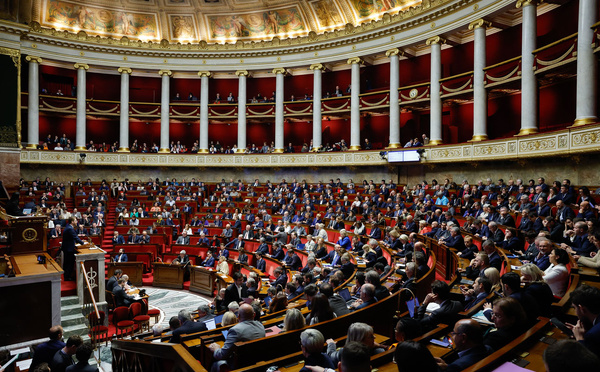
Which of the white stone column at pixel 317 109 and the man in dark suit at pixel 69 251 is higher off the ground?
the white stone column at pixel 317 109

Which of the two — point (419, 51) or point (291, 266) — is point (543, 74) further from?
point (291, 266)

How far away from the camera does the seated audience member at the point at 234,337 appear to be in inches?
166

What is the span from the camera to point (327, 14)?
78.0 feet

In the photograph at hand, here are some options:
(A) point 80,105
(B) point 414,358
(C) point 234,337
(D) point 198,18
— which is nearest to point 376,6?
(D) point 198,18

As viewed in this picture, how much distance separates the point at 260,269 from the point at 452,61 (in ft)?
56.1

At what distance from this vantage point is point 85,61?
24.6m

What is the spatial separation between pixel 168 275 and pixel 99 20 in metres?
20.6

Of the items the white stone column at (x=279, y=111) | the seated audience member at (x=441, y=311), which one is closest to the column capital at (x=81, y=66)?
the white stone column at (x=279, y=111)

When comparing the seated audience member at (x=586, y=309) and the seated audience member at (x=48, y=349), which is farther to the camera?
the seated audience member at (x=48, y=349)

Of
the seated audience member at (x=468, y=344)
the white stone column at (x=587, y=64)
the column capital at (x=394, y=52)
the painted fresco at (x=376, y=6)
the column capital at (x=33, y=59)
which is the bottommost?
the seated audience member at (x=468, y=344)

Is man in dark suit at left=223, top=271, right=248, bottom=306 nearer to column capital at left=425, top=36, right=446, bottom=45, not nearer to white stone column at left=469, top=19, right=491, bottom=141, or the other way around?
white stone column at left=469, top=19, right=491, bottom=141

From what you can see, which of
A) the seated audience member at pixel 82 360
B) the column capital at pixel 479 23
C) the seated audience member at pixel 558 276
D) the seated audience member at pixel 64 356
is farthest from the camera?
the column capital at pixel 479 23

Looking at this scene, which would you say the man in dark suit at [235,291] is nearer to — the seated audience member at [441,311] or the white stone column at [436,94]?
the seated audience member at [441,311]

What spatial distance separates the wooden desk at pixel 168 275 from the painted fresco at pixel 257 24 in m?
18.1
